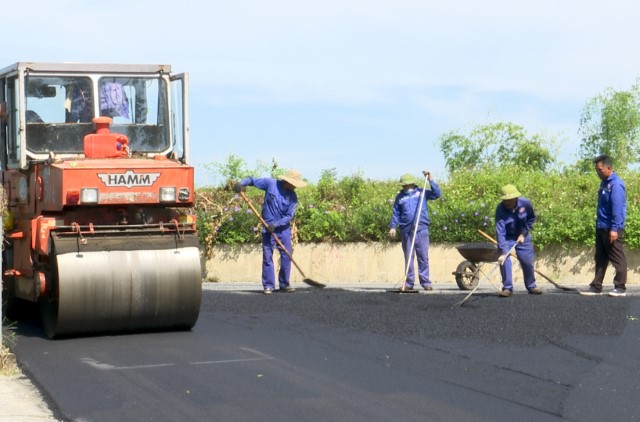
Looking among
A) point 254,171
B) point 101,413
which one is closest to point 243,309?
point 101,413

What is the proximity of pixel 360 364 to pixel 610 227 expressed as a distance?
620 centimetres

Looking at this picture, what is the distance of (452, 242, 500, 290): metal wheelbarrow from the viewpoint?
14.6 meters

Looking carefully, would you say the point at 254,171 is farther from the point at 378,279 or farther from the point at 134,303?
the point at 134,303

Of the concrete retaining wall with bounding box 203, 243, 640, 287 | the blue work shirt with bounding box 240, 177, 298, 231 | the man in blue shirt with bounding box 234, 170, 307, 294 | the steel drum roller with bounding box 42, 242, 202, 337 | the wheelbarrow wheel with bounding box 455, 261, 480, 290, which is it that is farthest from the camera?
the concrete retaining wall with bounding box 203, 243, 640, 287

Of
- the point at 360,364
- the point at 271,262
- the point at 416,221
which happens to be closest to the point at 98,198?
the point at 360,364

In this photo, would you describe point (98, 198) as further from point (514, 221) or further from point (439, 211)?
point (439, 211)

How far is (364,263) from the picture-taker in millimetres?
18969

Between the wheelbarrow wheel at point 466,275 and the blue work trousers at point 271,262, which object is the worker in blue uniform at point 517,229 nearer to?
the wheelbarrow wheel at point 466,275

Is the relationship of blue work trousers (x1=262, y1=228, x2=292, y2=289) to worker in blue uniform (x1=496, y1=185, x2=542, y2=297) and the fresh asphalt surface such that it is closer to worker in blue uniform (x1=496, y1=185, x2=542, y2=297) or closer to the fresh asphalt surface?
the fresh asphalt surface

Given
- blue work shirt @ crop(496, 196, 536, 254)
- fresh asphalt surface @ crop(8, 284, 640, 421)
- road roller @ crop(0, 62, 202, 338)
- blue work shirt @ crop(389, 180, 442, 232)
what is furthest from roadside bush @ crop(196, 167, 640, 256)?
road roller @ crop(0, 62, 202, 338)

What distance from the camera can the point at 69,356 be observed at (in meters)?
9.16

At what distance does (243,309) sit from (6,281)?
8.75 feet

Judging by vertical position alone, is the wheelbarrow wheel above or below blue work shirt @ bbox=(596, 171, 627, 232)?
below

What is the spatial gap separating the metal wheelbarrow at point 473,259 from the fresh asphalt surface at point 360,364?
1938 mm
